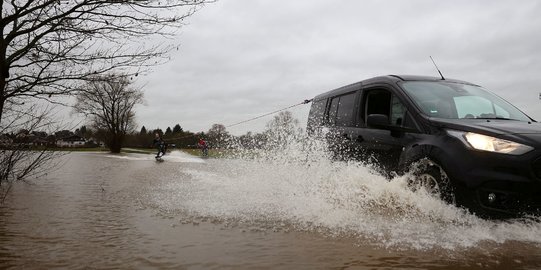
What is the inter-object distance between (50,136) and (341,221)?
5.99 meters

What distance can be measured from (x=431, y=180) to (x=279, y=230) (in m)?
1.78

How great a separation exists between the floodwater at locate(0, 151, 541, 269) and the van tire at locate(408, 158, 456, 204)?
0.09 m

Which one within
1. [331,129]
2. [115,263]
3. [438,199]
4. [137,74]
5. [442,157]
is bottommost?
[115,263]

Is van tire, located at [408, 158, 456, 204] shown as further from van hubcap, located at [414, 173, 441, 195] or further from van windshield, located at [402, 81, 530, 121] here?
van windshield, located at [402, 81, 530, 121]

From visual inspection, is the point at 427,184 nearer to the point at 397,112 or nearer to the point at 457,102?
the point at 397,112

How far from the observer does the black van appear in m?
4.03

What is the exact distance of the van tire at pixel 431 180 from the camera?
447 centimetres

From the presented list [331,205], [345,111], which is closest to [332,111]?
[345,111]

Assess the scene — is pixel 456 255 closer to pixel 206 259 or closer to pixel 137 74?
pixel 206 259

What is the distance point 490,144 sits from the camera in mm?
4238

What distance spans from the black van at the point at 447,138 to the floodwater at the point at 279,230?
0.76ft

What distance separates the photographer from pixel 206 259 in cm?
334

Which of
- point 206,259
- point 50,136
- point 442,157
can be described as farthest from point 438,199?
point 50,136

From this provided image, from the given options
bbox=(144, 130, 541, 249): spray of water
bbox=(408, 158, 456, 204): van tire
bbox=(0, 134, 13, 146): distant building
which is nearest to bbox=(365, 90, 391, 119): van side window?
bbox=(144, 130, 541, 249): spray of water
